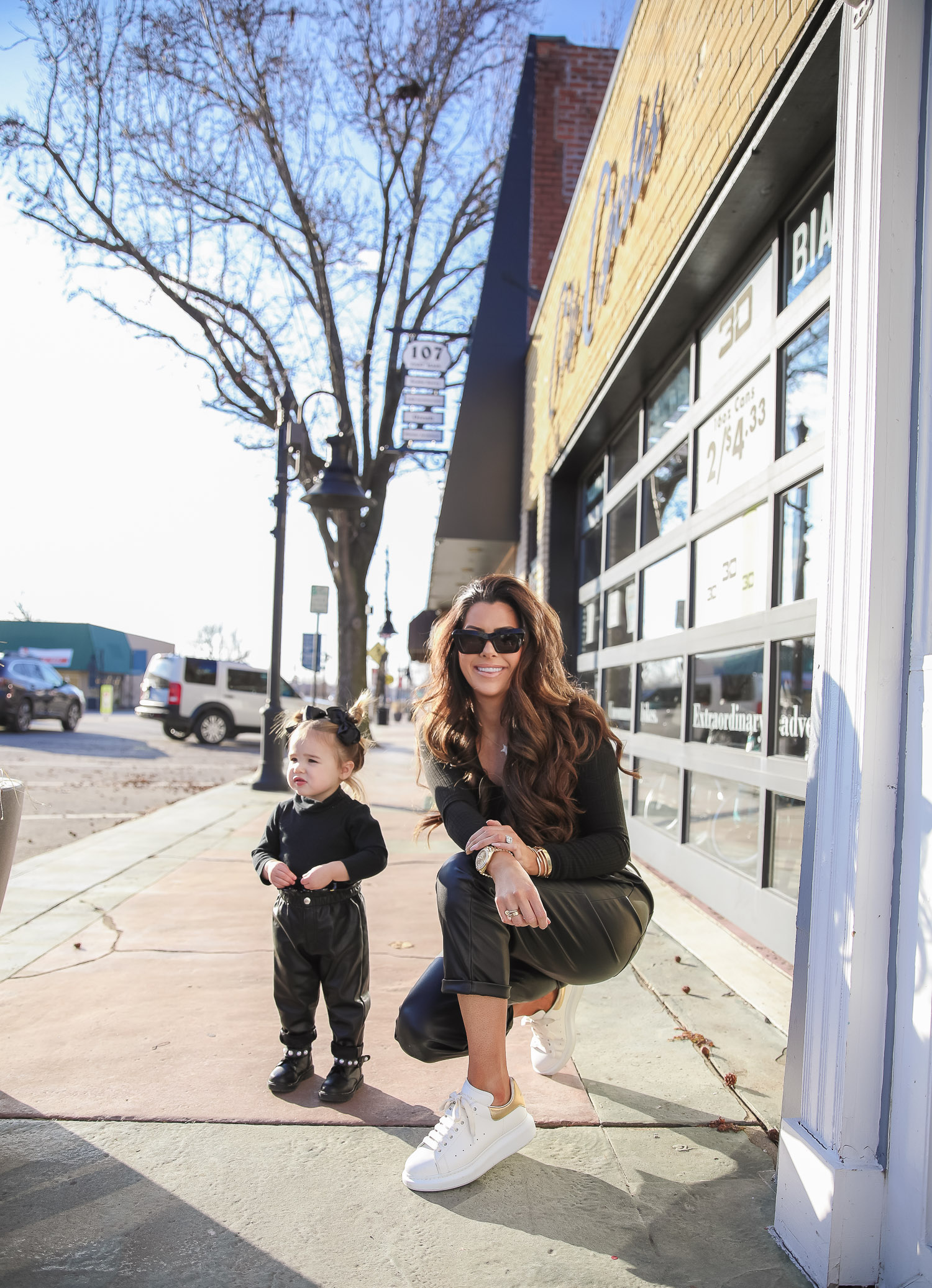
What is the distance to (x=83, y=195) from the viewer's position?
14.4 metres

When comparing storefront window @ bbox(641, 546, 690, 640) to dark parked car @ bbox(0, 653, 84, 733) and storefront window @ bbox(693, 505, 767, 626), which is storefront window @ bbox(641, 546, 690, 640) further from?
dark parked car @ bbox(0, 653, 84, 733)

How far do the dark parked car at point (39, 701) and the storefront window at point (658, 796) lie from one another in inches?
454

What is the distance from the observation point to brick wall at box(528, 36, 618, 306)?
32.2 ft

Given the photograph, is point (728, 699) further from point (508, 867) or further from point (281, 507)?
point (281, 507)

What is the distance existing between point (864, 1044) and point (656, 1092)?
3.18 ft

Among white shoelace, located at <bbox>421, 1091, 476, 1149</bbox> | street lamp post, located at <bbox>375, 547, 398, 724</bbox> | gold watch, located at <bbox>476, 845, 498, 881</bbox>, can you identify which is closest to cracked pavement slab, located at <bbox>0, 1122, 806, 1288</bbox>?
white shoelace, located at <bbox>421, 1091, 476, 1149</bbox>

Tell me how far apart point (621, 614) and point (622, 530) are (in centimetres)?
60

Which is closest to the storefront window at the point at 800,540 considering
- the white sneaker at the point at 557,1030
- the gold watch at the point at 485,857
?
the white sneaker at the point at 557,1030

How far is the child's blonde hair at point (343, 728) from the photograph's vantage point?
2.63 m

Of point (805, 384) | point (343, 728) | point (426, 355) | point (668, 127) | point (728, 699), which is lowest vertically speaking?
point (343, 728)

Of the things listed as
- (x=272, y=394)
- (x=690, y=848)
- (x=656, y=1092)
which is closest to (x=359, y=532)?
(x=272, y=394)

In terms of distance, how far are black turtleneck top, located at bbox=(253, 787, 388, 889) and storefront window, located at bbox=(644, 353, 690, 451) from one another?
3297 mm

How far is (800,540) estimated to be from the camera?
351 centimetres

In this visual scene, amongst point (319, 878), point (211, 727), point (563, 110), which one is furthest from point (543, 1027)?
point (211, 727)
